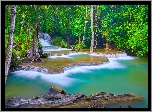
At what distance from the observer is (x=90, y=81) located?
173 inches

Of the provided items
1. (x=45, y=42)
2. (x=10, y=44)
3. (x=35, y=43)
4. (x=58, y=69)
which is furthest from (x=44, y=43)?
(x=10, y=44)

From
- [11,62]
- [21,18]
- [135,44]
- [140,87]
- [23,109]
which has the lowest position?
[23,109]

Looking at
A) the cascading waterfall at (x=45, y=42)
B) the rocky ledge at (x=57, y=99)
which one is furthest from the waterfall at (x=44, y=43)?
the rocky ledge at (x=57, y=99)

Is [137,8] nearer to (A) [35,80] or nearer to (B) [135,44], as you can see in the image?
(B) [135,44]

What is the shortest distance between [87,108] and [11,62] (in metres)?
1.46

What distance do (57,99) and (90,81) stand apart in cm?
64

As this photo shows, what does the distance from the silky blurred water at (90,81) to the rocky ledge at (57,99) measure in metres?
0.07

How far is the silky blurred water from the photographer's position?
166 inches

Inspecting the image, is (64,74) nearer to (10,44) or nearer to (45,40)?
(45,40)


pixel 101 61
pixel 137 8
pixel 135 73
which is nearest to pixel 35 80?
pixel 101 61

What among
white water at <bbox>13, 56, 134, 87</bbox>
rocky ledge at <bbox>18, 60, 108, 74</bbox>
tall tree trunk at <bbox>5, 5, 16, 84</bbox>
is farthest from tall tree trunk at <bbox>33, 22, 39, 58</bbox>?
tall tree trunk at <bbox>5, 5, 16, 84</bbox>

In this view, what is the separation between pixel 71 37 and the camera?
4.54 m

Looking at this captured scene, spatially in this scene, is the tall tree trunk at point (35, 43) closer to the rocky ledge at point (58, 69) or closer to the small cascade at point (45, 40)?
the small cascade at point (45, 40)

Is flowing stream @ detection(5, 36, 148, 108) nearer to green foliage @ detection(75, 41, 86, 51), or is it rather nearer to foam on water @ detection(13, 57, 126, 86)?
foam on water @ detection(13, 57, 126, 86)
